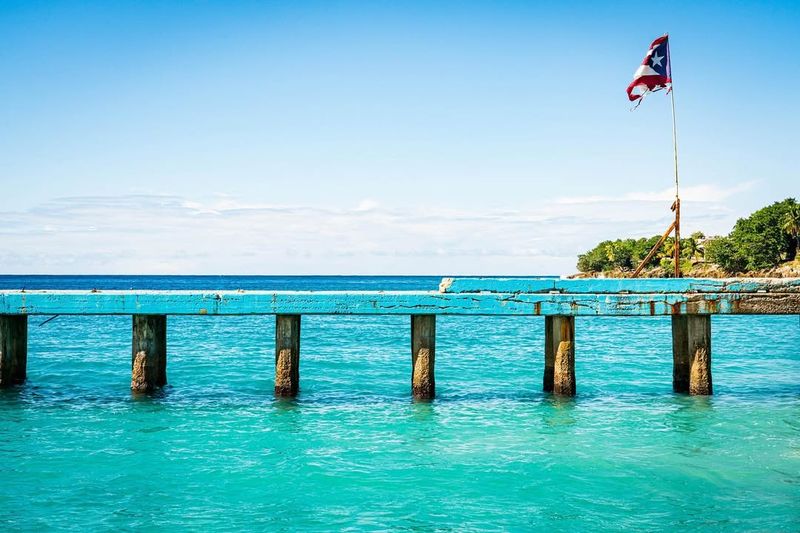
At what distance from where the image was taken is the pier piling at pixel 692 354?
1388 centimetres

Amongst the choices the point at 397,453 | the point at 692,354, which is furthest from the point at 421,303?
the point at 692,354

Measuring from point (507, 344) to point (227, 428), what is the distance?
18055mm

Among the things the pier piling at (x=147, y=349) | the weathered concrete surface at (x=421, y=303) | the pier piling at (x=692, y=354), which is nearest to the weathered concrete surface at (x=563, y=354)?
the weathered concrete surface at (x=421, y=303)

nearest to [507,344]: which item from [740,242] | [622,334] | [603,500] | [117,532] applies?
[622,334]

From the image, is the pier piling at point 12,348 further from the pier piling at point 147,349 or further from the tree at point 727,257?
the tree at point 727,257

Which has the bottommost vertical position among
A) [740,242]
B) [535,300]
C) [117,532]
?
[117,532]

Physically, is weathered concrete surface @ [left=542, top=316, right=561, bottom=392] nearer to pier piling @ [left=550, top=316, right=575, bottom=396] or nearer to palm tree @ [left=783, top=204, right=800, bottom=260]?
pier piling @ [left=550, top=316, right=575, bottom=396]

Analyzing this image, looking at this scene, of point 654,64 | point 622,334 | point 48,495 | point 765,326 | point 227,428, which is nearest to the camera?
point 48,495

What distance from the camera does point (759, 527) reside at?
820 centimetres

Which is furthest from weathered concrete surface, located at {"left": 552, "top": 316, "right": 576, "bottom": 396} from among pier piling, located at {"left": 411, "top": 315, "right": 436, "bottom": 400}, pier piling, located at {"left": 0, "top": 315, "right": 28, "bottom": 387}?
pier piling, located at {"left": 0, "top": 315, "right": 28, "bottom": 387}

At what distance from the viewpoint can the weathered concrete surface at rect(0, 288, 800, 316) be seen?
13.2m

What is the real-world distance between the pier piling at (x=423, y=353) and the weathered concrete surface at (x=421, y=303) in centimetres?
55

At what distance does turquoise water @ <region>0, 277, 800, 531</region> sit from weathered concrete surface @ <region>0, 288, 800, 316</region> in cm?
198

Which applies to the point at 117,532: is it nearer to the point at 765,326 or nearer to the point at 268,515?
the point at 268,515
